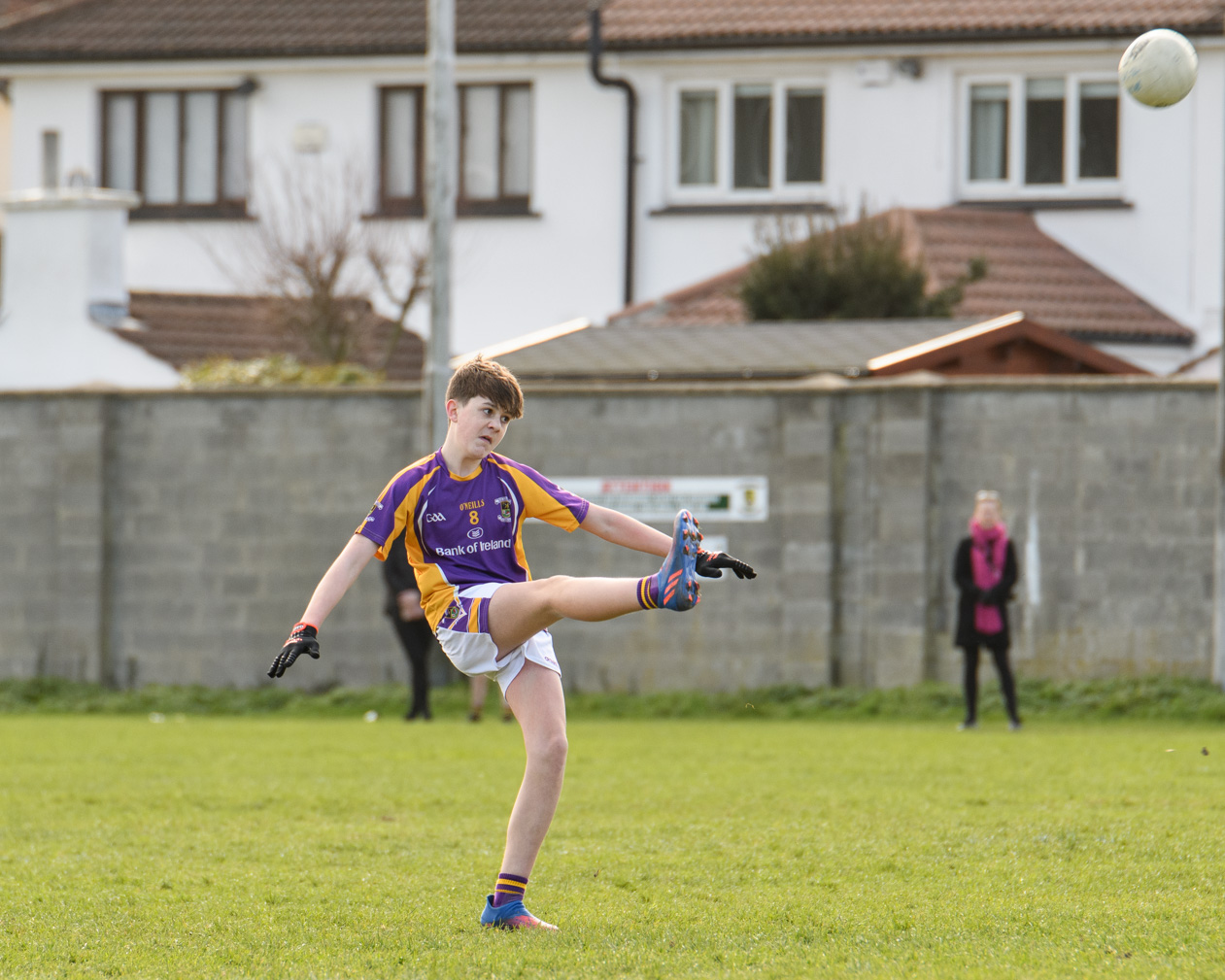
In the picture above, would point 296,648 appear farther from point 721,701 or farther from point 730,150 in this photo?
point 730,150

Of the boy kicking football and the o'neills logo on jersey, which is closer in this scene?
the boy kicking football

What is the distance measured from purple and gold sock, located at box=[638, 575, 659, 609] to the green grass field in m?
1.14

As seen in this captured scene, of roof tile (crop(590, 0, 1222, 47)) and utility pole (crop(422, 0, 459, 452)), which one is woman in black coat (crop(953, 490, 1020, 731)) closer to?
utility pole (crop(422, 0, 459, 452))

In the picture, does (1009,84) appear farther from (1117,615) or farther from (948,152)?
(1117,615)

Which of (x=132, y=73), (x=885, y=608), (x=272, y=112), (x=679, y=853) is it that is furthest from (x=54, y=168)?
(x=679, y=853)

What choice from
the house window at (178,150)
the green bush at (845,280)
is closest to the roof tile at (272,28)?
the house window at (178,150)

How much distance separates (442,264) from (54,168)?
13796mm

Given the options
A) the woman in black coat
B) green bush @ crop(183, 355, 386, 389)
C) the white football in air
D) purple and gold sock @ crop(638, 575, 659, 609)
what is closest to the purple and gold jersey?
purple and gold sock @ crop(638, 575, 659, 609)

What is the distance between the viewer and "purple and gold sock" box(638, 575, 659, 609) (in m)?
5.62

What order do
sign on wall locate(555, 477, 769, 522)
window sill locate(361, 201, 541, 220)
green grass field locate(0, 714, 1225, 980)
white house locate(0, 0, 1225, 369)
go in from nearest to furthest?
green grass field locate(0, 714, 1225, 980), sign on wall locate(555, 477, 769, 522), white house locate(0, 0, 1225, 369), window sill locate(361, 201, 541, 220)

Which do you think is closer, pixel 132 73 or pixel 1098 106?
pixel 1098 106

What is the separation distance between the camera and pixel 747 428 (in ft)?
52.2

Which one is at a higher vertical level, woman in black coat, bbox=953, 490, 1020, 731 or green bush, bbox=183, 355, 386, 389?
green bush, bbox=183, 355, 386, 389

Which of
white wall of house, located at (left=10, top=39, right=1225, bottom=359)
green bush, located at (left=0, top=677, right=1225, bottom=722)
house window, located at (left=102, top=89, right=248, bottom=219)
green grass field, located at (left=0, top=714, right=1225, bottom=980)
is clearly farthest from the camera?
house window, located at (left=102, top=89, right=248, bottom=219)
